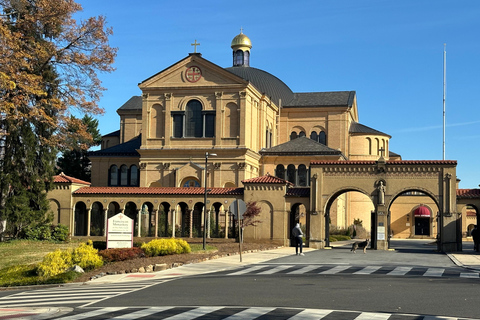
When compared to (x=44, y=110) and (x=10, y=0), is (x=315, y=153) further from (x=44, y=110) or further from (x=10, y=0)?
(x=10, y=0)

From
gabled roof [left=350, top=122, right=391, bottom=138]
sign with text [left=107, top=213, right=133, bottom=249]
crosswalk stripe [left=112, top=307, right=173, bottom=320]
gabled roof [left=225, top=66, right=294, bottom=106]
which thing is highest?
gabled roof [left=225, top=66, right=294, bottom=106]

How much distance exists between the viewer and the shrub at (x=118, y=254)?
83.7 ft

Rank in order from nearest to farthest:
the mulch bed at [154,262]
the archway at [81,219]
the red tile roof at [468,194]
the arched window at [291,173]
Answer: the mulch bed at [154,262] < the red tile roof at [468,194] < the archway at [81,219] < the arched window at [291,173]

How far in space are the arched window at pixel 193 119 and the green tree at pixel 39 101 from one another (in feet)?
55.1

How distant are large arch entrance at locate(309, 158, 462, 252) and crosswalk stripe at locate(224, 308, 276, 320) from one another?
29.4m

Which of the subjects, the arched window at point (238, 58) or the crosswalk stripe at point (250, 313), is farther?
the arched window at point (238, 58)

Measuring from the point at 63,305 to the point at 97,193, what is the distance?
3326 cm

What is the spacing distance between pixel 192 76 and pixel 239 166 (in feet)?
29.4

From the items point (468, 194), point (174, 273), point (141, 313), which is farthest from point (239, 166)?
point (141, 313)

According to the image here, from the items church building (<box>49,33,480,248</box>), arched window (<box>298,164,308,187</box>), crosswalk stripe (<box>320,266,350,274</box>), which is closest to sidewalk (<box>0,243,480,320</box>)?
crosswalk stripe (<box>320,266,350,274</box>)

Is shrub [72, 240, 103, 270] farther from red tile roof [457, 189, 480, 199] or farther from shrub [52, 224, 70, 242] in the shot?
red tile roof [457, 189, 480, 199]

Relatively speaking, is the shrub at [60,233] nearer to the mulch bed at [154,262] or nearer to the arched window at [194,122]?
the mulch bed at [154,262]

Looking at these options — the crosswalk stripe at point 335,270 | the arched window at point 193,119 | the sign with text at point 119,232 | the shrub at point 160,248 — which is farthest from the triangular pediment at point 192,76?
the crosswalk stripe at point 335,270

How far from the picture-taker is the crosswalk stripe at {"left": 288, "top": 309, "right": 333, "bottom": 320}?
12305 millimetres
